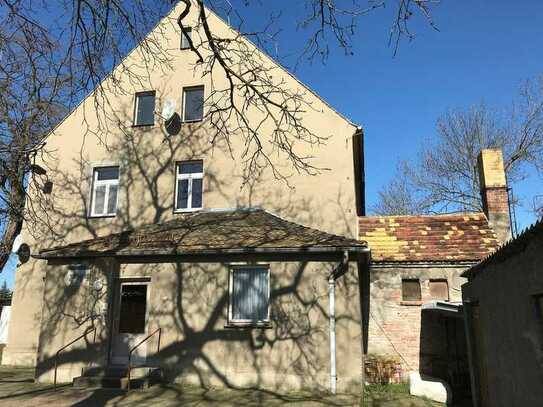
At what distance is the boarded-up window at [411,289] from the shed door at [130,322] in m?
7.80

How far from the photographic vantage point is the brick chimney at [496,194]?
52.0 ft

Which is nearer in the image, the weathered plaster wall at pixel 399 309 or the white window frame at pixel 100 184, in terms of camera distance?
the weathered plaster wall at pixel 399 309

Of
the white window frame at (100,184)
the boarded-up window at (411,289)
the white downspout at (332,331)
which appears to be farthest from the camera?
the white window frame at (100,184)

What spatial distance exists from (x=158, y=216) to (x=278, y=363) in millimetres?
Answer: 6402

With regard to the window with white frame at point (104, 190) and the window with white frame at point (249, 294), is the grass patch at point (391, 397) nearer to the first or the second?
the window with white frame at point (249, 294)

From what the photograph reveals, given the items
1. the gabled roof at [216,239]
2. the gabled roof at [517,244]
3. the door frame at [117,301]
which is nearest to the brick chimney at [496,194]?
the gabled roof at [216,239]

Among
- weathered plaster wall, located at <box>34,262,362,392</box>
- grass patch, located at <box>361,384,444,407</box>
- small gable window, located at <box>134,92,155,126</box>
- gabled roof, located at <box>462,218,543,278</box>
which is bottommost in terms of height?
grass patch, located at <box>361,384,444,407</box>

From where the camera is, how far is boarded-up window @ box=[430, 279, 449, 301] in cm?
1419

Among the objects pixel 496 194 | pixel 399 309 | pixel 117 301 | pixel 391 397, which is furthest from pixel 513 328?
pixel 496 194

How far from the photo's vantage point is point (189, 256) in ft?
39.7

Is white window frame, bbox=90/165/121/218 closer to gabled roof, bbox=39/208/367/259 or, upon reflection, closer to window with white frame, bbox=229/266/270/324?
gabled roof, bbox=39/208/367/259

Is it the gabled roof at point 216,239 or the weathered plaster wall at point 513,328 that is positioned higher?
the gabled roof at point 216,239

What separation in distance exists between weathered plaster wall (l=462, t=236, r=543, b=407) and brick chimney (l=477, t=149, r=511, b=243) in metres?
7.73

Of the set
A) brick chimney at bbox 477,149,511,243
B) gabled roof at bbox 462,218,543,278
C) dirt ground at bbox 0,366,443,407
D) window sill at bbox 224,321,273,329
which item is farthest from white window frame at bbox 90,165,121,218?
brick chimney at bbox 477,149,511,243
